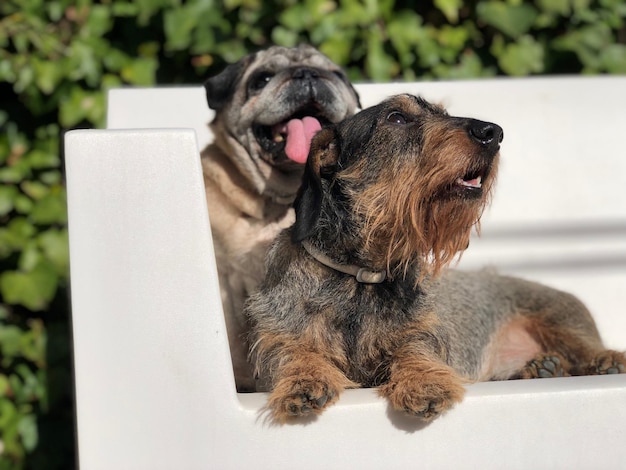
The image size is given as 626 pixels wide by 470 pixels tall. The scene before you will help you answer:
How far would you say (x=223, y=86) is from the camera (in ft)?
14.6

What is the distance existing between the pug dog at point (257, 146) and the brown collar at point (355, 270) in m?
0.99

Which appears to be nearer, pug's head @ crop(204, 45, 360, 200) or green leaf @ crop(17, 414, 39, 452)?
pug's head @ crop(204, 45, 360, 200)

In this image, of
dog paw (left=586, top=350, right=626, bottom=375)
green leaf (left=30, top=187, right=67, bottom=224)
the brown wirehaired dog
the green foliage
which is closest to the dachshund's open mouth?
the brown wirehaired dog

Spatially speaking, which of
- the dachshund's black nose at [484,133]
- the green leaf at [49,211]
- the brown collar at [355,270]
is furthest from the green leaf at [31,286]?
the dachshund's black nose at [484,133]

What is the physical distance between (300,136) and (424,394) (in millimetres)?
1883

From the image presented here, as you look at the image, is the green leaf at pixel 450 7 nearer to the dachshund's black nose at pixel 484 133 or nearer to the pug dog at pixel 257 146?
the pug dog at pixel 257 146

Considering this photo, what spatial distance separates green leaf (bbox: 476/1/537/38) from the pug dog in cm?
155

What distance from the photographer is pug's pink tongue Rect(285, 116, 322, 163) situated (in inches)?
160

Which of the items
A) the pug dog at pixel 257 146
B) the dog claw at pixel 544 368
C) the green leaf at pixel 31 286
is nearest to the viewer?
the dog claw at pixel 544 368

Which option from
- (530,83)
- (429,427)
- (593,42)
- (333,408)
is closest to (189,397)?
(333,408)

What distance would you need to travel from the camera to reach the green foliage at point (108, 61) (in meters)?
5.01

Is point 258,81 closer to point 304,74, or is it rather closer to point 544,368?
point 304,74

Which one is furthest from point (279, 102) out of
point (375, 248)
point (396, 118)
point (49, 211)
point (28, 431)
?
point (28, 431)

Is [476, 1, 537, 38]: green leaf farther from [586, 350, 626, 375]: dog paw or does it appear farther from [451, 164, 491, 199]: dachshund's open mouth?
[451, 164, 491, 199]: dachshund's open mouth
